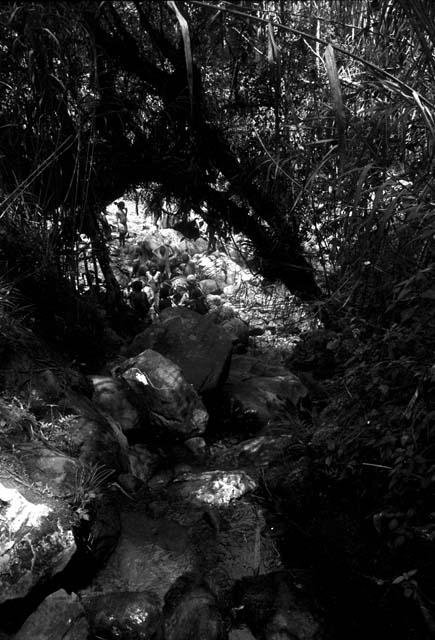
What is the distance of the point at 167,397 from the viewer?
167 inches

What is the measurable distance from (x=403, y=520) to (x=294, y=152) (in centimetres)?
217

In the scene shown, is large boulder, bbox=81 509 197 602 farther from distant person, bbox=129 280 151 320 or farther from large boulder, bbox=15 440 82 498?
distant person, bbox=129 280 151 320

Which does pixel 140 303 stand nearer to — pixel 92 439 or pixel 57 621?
pixel 92 439

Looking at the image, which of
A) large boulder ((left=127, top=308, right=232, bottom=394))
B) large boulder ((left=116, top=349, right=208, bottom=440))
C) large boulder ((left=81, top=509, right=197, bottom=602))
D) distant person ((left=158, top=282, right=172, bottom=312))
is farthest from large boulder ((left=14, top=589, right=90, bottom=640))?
distant person ((left=158, top=282, right=172, bottom=312))

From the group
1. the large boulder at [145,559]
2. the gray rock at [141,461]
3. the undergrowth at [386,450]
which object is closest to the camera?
the undergrowth at [386,450]

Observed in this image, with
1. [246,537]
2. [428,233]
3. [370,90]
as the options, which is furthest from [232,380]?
[428,233]

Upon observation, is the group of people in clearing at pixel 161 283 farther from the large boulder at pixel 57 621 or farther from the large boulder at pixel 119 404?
the large boulder at pixel 57 621

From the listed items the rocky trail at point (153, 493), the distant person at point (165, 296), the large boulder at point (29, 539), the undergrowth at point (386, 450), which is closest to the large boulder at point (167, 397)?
the rocky trail at point (153, 493)

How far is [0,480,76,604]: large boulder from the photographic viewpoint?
8.36 ft

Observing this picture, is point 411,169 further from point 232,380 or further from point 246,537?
point 232,380

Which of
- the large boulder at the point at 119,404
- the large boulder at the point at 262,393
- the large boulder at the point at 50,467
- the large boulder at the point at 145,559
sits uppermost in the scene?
the large boulder at the point at 262,393

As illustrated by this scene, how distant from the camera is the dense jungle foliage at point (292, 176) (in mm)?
2479

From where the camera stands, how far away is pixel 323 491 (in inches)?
122

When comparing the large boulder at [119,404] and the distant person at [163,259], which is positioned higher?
the distant person at [163,259]
